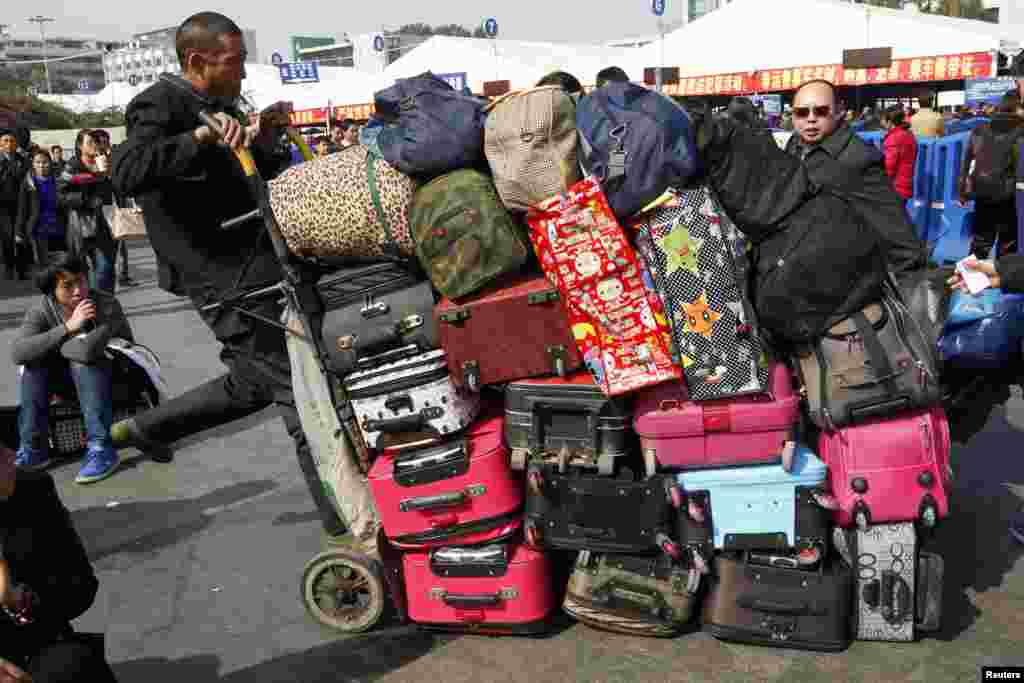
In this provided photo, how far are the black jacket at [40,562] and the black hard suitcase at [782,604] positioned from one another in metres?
2.03

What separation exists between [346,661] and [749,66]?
21.2 meters

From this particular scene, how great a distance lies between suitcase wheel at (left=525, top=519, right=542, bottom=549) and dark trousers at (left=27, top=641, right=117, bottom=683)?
1.45 m

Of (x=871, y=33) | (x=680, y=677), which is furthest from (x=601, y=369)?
(x=871, y=33)

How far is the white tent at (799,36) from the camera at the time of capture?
20422 millimetres

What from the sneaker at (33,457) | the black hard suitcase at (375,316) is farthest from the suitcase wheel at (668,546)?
the sneaker at (33,457)

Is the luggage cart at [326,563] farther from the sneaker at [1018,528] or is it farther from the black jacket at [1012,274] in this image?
the sneaker at [1018,528]

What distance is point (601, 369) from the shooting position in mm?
3172

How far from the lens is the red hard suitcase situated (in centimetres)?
322

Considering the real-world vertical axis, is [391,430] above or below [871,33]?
below

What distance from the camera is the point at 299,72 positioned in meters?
33.1

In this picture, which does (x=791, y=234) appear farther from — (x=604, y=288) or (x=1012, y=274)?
(x=1012, y=274)

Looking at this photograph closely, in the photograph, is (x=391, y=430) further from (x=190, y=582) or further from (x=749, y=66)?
(x=749, y=66)

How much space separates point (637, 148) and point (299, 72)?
32.3 metres

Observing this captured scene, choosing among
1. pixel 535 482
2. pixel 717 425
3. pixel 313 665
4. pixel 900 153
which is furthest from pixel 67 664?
pixel 900 153
